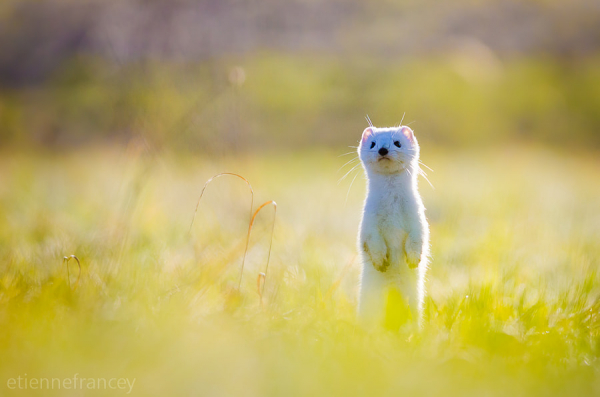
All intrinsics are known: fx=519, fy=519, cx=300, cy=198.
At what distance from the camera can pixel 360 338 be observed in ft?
8.30

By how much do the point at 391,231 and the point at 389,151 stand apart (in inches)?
23.5

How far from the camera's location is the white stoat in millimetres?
3277

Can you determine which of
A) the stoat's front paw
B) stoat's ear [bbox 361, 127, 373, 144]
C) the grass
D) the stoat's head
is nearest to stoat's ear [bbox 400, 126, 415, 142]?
the stoat's head

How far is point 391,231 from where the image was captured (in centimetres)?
343

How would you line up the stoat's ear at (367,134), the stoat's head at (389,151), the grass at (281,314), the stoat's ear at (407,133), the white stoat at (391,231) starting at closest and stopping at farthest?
1. the grass at (281,314)
2. the white stoat at (391,231)
3. the stoat's head at (389,151)
4. the stoat's ear at (407,133)
5. the stoat's ear at (367,134)

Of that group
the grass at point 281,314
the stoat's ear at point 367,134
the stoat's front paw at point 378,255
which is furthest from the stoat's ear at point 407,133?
the grass at point 281,314

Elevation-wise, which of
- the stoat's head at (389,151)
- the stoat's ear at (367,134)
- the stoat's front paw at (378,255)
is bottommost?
the stoat's front paw at (378,255)

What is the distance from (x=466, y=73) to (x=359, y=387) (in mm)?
15756

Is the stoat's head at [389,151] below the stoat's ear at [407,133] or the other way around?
below

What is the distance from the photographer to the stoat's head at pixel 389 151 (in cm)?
368

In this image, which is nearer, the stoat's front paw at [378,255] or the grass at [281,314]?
the grass at [281,314]

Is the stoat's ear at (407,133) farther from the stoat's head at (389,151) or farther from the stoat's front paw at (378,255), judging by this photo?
the stoat's front paw at (378,255)

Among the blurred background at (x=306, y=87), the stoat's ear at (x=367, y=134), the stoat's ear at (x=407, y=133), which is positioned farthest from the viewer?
the blurred background at (x=306, y=87)

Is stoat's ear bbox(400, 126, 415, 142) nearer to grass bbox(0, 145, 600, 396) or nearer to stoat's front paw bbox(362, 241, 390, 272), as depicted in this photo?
stoat's front paw bbox(362, 241, 390, 272)
